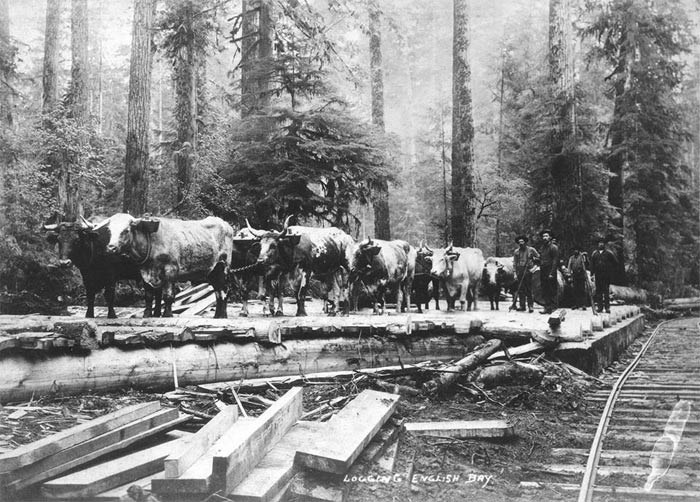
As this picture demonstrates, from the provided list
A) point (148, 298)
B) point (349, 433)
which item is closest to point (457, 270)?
point (148, 298)

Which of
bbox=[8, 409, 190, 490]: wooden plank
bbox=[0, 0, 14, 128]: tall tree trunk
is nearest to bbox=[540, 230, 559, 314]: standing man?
bbox=[8, 409, 190, 490]: wooden plank

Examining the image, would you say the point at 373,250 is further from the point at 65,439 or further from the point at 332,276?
the point at 65,439

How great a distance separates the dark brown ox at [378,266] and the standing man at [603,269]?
221 inches

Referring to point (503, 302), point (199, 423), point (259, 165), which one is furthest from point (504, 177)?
point (199, 423)

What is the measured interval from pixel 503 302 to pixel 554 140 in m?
6.37

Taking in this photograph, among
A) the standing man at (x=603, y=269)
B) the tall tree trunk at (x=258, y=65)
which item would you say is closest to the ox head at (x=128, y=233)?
the tall tree trunk at (x=258, y=65)

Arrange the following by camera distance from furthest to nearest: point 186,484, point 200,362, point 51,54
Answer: point 51,54 < point 200,362 < point 186,484

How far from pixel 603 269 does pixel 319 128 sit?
30.0ft

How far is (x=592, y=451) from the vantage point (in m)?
5.31

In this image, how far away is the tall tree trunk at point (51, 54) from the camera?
1323cm

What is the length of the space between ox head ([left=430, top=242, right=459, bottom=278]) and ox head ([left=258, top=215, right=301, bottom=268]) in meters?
4.48

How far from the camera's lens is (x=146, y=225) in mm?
9398

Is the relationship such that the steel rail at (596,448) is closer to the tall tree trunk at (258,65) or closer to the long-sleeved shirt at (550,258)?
the long-sleeved shirt at (550,258)

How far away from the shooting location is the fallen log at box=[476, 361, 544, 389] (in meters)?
7.96
